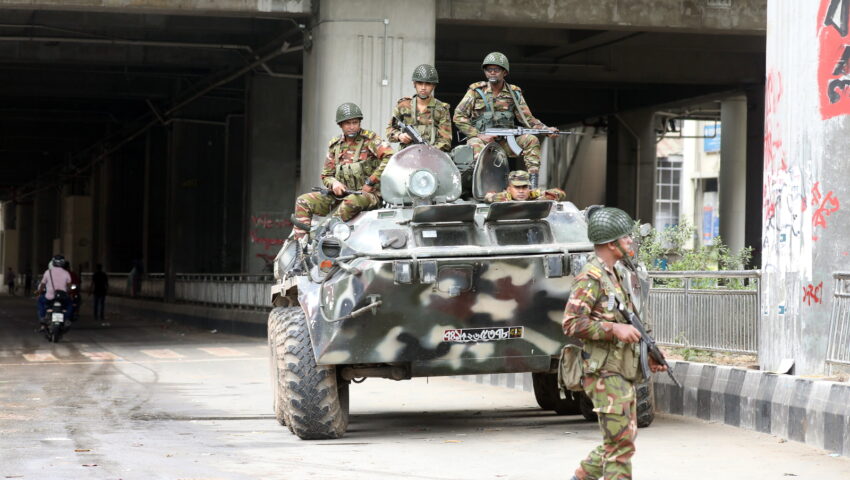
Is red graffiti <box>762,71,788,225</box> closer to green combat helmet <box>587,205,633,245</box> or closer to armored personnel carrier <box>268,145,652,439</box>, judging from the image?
armored personnel carrier <box>268,145,652,439</box>

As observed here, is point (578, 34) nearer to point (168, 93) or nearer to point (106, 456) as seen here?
point (168, 93)

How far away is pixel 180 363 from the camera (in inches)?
885

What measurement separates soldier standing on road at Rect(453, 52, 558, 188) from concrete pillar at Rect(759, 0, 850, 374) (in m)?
2.12

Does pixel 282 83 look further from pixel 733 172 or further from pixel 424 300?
pixel 424 300

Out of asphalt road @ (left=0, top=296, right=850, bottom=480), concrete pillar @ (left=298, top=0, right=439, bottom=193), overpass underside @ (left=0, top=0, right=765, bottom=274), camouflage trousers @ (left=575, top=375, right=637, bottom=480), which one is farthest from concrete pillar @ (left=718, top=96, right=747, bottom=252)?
camouflage trousers @ (left=575, top=375, right=637, bottom=480)

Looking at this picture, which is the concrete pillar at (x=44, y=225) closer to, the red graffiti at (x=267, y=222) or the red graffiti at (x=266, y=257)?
the red graffiti at (x=267, y=222)

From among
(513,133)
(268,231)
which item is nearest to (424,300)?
(513,133)

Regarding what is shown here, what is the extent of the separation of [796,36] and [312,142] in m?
13.9

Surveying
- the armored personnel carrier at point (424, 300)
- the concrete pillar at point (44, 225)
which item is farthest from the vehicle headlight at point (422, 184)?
the concrete pillar at point (44, 225)

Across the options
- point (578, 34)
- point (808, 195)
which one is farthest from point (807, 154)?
point (578, 34)

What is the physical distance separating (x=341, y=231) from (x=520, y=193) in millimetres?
1644

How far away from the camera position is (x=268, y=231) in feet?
127

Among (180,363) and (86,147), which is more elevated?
(86,147)

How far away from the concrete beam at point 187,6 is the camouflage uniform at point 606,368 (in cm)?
1764
